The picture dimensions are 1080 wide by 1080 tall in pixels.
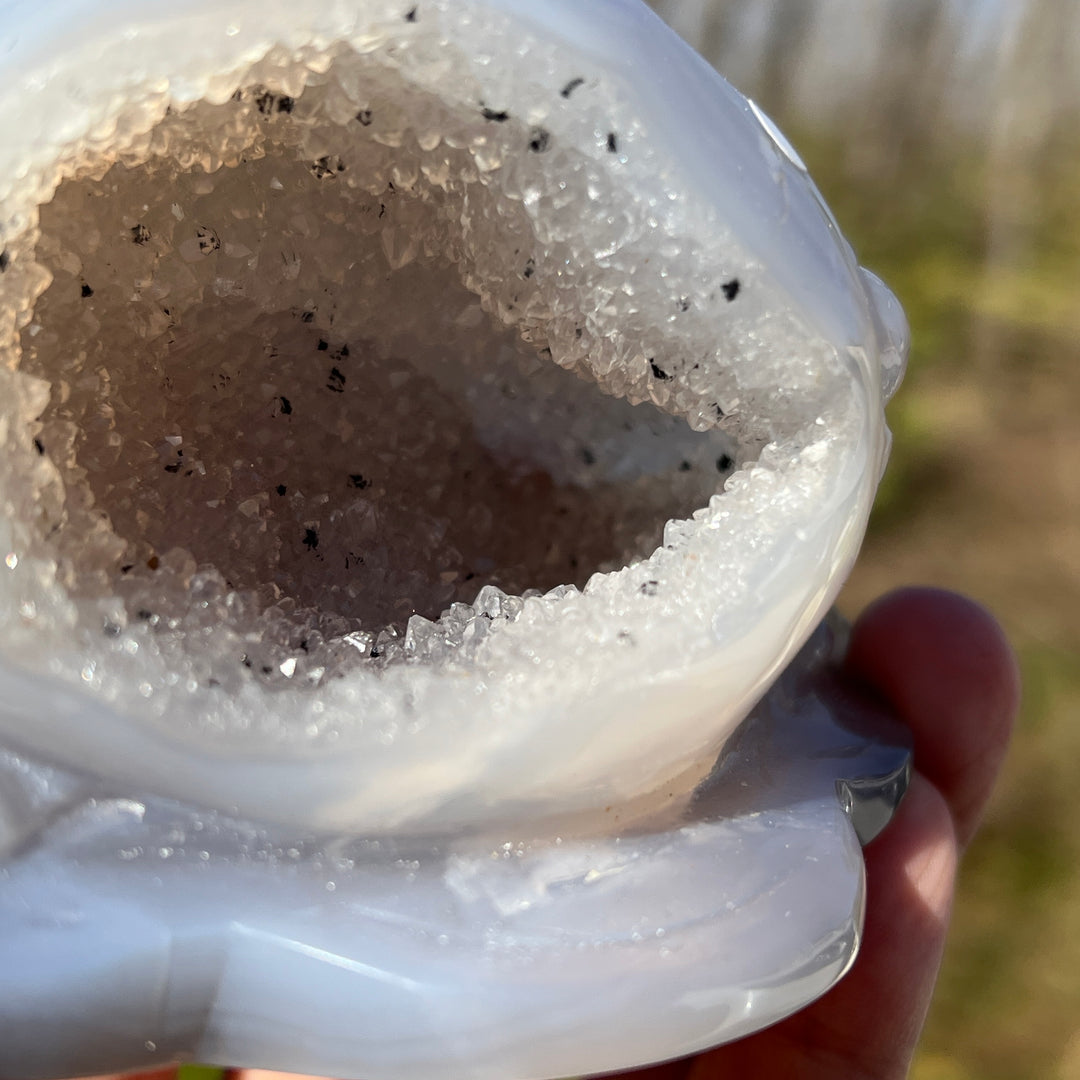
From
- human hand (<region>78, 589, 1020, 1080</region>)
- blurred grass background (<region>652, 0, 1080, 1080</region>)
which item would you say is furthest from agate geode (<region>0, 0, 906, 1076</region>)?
blurred grass background (<region>652, 0, 1080, 1080</region>)

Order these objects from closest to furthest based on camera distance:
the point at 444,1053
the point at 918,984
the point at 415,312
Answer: the point at 444,1053 → the point at 415,312 → the point at 918,984

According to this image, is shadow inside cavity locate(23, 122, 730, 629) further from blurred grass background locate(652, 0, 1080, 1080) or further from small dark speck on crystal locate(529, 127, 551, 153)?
blurred grass background locate(652, 0, 1080, 1080)

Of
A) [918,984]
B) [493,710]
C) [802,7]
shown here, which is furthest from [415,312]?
[802,7]

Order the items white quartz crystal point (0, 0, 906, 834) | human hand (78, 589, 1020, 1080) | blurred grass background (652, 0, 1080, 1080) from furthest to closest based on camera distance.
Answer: blurred grass background (652, 0, 1080, 1080) → human hand (78, 589, 1020, 1080) → white quartz crystal point (0, 0, 906, 834)

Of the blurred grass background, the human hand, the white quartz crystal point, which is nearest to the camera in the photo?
the white quartz crystal point

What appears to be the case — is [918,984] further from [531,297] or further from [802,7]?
[802,7]

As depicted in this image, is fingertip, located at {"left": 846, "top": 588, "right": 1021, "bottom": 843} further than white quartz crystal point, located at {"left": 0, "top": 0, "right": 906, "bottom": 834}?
Yes

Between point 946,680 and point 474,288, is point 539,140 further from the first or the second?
point 946,680
